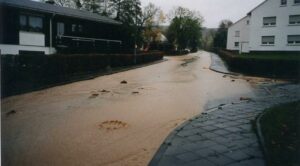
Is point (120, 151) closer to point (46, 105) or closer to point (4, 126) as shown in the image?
point (4, 126)

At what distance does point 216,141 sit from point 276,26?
38.0 m

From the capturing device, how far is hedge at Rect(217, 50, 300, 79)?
68.0ft

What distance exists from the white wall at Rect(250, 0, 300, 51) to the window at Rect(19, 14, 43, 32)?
2866 cm

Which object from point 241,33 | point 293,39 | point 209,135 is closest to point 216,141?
point 209,135

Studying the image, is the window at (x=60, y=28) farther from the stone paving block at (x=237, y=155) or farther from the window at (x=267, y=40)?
the window at (x=267, y=40)

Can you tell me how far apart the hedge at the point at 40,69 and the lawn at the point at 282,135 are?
32.5ft

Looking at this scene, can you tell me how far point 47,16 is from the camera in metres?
26.5

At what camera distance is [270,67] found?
72.0 feet

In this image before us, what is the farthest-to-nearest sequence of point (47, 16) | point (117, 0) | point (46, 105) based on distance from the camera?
point (117, 0) < point (47, 16) < point (46, 105)

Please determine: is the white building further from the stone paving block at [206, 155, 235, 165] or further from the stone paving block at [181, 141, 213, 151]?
the stone paving block at [206, 155, 235, 165]

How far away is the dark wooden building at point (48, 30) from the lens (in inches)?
913

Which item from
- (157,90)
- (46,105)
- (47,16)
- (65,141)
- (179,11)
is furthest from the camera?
(179,11)

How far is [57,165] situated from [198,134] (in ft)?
10.9

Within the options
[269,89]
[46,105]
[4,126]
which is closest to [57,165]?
[4,126]
